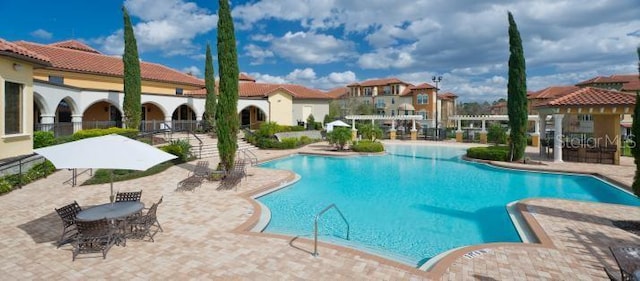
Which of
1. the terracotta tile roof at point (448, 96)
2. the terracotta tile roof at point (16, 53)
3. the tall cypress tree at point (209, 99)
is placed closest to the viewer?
the terracotta tile roof at point (16, 53)

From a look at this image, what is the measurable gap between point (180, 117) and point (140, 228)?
2999 cm

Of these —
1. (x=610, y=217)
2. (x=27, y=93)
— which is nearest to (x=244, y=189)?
(x=27, y=93)

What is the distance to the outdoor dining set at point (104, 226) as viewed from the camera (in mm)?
6514

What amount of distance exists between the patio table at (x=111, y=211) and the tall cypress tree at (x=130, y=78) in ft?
60.0

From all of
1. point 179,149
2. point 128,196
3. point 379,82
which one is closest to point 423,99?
point 379,82

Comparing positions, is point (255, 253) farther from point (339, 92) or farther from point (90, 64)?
point (339, 92)

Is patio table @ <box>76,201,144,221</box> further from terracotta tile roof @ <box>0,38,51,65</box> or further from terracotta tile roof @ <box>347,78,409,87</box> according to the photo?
terracotta tile roof @ <box>347,78,409,87</box>

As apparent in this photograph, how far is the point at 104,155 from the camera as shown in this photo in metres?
6.83

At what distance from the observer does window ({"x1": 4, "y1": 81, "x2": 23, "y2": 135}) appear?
484 inches

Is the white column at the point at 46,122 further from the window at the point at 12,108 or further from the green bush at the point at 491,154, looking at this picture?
the green bush at the point at 491,154

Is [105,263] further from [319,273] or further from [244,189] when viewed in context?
[244,189]

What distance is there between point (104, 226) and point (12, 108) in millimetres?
9963

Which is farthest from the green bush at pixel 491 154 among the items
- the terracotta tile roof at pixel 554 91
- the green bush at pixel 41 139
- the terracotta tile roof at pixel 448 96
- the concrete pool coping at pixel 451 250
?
the terracotta tile roof at pixel 448 96

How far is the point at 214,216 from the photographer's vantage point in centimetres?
920
